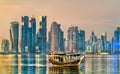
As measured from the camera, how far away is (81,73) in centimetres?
2988

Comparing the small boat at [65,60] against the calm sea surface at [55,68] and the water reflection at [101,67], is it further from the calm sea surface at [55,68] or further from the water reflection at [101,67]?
the water reflection at [101,67]

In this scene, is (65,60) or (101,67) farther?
(65,60)

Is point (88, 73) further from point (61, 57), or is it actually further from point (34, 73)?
point (61, 57)

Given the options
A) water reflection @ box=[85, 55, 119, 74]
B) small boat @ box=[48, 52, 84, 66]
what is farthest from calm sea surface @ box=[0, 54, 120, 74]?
small boat @ box=[48, 52, 84, 66]

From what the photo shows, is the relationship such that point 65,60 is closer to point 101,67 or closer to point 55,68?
point 101,67

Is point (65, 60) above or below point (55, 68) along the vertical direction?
above

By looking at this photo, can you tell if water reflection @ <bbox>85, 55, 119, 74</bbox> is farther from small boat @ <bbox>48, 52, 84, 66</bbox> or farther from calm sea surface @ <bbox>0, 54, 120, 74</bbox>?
small boat @ <bbox>48, 52, 84, 66</bbox>

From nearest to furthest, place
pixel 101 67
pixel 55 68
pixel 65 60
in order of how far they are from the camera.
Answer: pixel 55 68
pixel 101 67
pixel 65 60

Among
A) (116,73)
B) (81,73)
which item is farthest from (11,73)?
(116,73)

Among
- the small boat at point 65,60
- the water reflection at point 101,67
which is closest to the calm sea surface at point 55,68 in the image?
the water reflection at point 101,67

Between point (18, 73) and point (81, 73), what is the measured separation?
3899 millimetres

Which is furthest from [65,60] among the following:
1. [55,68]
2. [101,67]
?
[55,68]

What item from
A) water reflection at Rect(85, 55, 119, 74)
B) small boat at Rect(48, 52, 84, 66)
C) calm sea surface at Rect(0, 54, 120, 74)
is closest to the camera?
calm sea surface at Rect(0, 54, 120, 74)

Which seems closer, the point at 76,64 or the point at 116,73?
the point at 116,73
